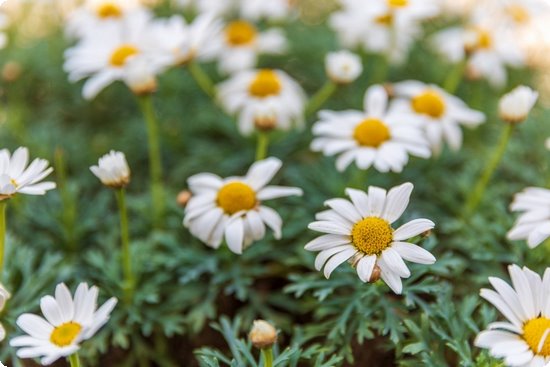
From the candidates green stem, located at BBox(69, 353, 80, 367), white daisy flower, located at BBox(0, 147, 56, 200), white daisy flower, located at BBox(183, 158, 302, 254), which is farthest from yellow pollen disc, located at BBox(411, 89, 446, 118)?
green stem, located at BBox(69, 353, 80, 367)

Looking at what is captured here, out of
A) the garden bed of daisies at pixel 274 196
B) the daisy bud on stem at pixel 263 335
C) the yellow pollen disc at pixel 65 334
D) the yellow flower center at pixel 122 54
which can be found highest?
the yellow flower center at pixel 122 54

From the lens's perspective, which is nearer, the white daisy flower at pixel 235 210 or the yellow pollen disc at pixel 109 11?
the white daisy flower at pixel 235 210

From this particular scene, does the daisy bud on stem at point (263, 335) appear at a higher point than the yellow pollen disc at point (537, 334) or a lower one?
higher

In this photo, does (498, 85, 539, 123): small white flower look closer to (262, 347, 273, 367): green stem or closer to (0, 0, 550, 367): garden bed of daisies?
(0, 0, 550, 367): garden bed of daisies

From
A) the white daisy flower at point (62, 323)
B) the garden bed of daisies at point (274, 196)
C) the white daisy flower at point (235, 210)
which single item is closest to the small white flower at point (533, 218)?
the garden bed of daisies at point (274, 196)

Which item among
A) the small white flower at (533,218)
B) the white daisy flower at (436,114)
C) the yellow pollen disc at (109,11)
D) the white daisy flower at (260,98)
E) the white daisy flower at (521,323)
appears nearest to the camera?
the white daisy flower at (521,323)

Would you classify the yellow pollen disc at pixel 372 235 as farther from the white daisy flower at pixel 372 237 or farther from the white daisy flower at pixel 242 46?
the white daisy flower at pixel 242 46
